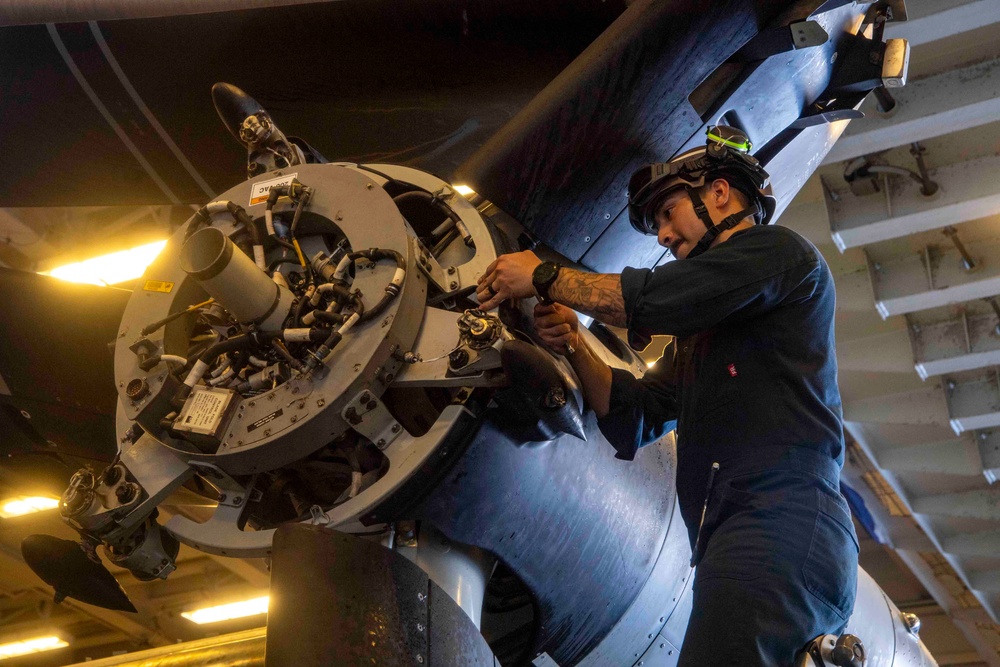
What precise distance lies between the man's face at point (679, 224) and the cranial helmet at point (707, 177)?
0.06 feet

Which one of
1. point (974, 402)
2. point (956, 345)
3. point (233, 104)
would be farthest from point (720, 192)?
point (974, 402)

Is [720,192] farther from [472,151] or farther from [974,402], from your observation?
[974,402]

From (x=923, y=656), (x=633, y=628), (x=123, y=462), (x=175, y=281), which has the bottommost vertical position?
(x=923, y=656)

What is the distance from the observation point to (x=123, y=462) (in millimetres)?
2867

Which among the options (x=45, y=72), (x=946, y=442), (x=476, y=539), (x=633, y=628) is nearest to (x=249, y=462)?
(x=476, y=539)

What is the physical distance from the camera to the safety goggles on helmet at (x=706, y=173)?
119 inches

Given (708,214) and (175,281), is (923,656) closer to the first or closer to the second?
(708,214)

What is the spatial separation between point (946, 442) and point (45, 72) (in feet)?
31.1

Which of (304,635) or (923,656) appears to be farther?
(923,656)

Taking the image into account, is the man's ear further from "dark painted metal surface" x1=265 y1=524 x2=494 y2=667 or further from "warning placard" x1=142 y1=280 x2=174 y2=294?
"warning placard" x1=142 y1=280 x2=174 y2=294

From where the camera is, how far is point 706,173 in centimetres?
302

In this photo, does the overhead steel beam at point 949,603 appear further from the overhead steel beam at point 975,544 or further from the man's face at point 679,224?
the man's face at point 679,224

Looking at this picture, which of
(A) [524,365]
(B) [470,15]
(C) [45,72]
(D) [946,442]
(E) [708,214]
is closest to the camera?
(A) [524,365]

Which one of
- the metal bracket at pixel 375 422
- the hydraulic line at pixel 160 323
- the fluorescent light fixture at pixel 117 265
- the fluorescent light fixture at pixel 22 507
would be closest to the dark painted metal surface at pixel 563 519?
the metal bracket at pixel 375 422
